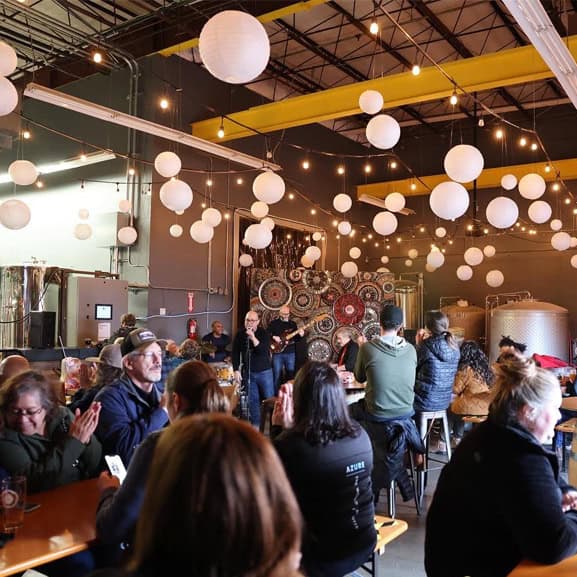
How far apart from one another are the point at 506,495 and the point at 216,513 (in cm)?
131

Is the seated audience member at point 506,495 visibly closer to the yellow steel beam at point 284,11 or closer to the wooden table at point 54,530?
the wooden table at point 54,530

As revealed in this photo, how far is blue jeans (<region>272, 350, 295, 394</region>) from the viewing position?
29.8ft

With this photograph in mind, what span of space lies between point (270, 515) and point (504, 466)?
1.24 meters

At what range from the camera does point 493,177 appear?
37.7ft

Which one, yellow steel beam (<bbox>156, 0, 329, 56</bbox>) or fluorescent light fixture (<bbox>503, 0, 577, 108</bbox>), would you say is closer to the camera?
fluorescent light fixture (<bbox>503, 0, 577, 108</bbox>)

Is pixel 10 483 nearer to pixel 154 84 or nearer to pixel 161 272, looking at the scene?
pixel 161 272

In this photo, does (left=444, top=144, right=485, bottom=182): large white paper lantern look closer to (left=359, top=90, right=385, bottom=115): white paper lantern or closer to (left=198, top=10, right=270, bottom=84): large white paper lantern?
(left=359, top=90, right=385, bottom=115): white paper lantern

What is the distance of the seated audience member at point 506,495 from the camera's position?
188 cm

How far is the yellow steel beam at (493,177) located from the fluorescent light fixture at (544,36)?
4481 mm

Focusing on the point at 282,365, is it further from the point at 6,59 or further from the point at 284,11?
the point at 6,59

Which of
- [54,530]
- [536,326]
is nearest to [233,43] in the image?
[54,530]

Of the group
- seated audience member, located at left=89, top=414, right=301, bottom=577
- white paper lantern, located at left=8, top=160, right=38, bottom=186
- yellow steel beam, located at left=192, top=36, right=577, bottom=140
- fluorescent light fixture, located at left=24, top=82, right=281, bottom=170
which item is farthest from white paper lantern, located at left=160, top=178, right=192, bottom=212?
seated audience member, located at left=89, top=414, right=301, bottom=577

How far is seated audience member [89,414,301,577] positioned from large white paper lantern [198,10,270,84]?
2.43 metres

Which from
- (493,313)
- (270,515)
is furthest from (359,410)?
(493,313)
